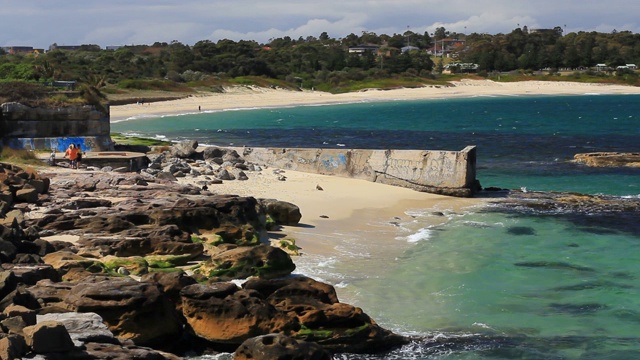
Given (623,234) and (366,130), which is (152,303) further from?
(366,130)

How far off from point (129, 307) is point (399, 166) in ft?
51.4

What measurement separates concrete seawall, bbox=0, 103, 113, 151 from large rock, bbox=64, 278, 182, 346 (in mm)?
16930

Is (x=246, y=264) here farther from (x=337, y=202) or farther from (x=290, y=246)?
(x=337, y=202)

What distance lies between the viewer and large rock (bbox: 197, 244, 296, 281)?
45.3 feet

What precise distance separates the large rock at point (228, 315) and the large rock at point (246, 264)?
1784 millimetres

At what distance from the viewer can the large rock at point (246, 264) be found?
13797 millimetres

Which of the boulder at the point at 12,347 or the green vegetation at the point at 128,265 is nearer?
the boulder at the point at 12,347

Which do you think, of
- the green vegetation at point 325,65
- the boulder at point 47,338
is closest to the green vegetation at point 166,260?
the boulder at point 47,338

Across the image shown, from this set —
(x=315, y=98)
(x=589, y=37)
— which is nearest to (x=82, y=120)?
(x=315, y=98)

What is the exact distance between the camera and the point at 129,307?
10914 millimetres

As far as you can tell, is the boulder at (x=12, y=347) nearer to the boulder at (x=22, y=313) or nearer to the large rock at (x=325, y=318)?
the boulder at (x=22, y=313)

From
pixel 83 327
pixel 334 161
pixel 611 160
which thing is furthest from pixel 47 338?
pixel 611 160

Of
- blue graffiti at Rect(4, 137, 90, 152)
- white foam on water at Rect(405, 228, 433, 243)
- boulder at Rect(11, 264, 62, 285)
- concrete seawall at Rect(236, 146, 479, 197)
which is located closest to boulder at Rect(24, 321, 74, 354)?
boulder at Rect(11, 264, 62, 285)

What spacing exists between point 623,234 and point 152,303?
40.8 feet
